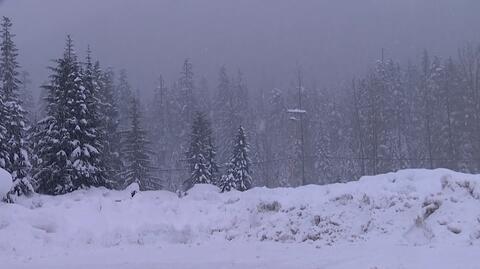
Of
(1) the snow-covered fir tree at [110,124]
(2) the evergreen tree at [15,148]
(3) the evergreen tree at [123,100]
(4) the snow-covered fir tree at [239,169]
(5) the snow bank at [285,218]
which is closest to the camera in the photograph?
(5) the snow bank at [285,218]

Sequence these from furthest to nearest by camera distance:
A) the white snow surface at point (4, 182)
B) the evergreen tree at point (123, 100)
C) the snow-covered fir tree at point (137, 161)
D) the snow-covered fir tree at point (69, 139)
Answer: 1. the evergreen tree at point (123, 100)
2. the snow-covered fir tree at point (137, 161)
3. the snow-covered fir tree at point (69, 139)
4. the white snow surface at point (4, 182)

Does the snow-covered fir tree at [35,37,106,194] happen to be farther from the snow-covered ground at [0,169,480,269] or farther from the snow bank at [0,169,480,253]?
the snow bank at [0,169,480,253]

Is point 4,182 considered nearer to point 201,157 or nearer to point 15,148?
point 15,148

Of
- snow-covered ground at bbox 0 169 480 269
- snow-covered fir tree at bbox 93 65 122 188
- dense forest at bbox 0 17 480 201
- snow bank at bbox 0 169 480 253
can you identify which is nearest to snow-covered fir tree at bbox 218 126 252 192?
dense forest at bbox 0 17 480 201

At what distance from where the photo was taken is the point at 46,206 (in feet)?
65.4

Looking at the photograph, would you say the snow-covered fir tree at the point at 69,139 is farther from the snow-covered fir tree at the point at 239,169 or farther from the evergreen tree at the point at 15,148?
the snow-covered fir tree at the point at 239,169

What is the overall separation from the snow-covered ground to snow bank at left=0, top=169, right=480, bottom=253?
0.03 metres

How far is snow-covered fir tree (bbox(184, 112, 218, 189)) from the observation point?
163 feet

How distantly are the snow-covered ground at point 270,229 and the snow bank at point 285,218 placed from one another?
3 cm

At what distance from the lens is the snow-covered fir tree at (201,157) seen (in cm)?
4962

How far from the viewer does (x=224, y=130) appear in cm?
8819

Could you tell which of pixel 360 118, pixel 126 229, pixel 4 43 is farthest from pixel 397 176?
pixel 360 118

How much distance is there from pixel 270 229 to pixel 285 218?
0.74m

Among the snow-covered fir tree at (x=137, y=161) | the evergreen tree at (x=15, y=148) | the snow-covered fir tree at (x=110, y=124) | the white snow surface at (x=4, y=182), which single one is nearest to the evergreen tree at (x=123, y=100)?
the snow-covered fir tree at (x=110, y=124)
